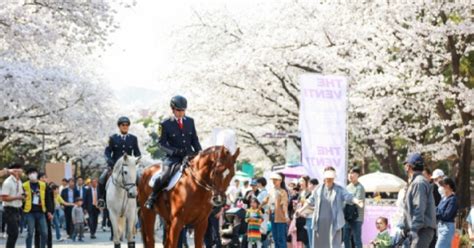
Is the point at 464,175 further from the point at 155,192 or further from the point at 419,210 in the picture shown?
the point at 419,210

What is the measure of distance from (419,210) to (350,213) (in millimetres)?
5982

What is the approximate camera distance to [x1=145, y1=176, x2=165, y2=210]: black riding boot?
15.0 metres

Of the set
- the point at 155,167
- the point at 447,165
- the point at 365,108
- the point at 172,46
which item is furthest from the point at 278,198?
the point at 447,165

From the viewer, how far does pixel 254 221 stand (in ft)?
70.1

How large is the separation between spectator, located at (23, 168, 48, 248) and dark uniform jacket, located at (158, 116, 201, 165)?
17.7 ft

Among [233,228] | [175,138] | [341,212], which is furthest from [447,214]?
[233,228]

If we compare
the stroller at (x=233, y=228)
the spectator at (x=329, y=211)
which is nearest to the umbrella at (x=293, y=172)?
the stroller at (x=233, y=228)

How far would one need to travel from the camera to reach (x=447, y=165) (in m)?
55.3

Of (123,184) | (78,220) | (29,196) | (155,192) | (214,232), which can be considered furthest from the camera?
(78,220)

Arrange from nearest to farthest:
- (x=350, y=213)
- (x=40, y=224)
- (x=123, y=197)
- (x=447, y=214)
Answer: (x=447, y=214) → (x=123, y=197) → (x=350, y=213) → (x=40, y=224)

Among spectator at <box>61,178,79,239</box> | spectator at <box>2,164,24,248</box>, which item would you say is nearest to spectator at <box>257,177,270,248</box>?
spectator at <box>2,164,24,248</box>

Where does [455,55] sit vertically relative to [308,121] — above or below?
above

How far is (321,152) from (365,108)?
33.4ft

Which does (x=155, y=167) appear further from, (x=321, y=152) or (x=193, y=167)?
(x=321, y=152)
